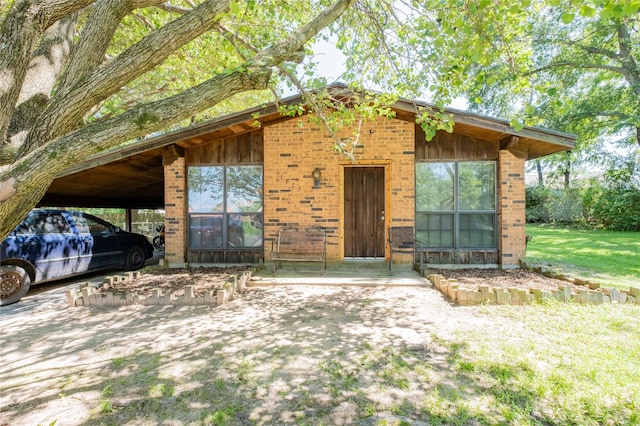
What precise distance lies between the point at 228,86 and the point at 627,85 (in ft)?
66.6

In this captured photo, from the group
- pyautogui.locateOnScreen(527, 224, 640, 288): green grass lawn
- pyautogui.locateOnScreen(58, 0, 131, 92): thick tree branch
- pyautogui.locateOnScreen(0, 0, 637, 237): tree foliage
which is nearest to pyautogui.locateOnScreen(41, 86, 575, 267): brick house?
pyautogui.locateOnScreen(527, 224, 640, 288): green grass lawn

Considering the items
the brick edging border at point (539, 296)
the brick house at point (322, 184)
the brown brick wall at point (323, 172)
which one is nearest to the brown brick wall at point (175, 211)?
the brick house at point (322, 184)

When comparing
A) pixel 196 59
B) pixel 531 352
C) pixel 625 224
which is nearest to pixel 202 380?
pixel 531 352

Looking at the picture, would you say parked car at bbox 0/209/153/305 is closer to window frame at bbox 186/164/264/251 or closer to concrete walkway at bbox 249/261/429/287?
window frame at bbox 186/164/264/251

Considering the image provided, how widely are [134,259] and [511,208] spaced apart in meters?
8.87

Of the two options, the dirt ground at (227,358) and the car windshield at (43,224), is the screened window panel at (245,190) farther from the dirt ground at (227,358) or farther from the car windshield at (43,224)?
the car windshield at (43,224)

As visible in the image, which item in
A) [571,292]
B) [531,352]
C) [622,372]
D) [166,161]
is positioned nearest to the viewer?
[622,372]

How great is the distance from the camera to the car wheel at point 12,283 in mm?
4691

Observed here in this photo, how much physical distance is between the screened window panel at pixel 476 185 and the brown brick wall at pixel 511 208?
0.85 feet

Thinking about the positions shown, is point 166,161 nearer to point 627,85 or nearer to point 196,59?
point 196,59

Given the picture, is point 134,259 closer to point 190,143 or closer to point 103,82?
point 190,143

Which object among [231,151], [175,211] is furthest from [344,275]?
[175,211]

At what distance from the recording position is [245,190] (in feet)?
23.3

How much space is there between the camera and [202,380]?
2.53 meters
